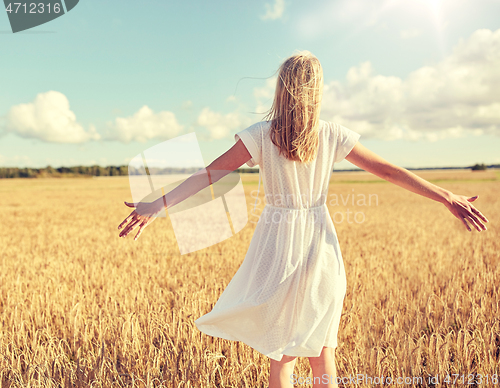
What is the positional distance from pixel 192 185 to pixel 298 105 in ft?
2.21

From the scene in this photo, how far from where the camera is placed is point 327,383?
1733mm

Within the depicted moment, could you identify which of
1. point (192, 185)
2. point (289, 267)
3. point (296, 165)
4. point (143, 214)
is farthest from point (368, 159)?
point (143, 214)

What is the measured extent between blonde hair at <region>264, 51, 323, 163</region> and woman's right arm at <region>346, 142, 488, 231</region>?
336 millimetres

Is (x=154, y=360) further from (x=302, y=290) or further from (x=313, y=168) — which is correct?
(x=313, y=168)

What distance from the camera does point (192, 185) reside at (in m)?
1.79

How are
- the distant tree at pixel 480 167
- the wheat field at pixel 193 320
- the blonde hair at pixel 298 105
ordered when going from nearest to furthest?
the blonde hair at pixel 298 105, the wheat field at pixel 193 320, the distant tree at pixel 480 167

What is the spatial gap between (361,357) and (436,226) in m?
8.60

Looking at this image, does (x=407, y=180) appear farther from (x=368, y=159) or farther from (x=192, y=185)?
(x=192, y=185)

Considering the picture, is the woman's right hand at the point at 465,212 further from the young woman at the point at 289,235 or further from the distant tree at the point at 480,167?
the distant tree at the point at 480,167

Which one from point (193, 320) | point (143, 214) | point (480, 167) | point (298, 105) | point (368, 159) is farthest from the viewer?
point (480, 167)

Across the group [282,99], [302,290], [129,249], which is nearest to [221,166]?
[282,99]

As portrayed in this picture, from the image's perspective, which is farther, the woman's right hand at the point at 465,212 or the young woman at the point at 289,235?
the woman's right hand at the point at 465,212

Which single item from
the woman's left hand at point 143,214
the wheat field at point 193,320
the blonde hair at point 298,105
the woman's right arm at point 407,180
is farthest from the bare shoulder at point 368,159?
the wheat field at point 193,320

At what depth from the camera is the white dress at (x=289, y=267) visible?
175 centimetres
